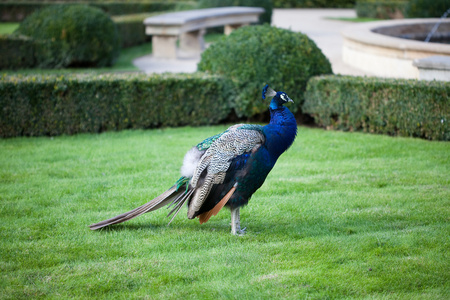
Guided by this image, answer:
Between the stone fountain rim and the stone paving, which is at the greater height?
the stone fountain rim

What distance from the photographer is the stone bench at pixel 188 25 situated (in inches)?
622

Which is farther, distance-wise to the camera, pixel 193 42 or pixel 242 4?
pixel 242 4

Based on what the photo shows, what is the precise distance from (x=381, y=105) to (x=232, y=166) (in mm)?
4433

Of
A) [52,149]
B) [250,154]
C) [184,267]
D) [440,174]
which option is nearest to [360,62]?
[440,174]

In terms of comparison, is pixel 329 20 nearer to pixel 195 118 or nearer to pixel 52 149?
pixel 195 118

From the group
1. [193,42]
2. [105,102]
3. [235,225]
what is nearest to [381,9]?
[193,42]

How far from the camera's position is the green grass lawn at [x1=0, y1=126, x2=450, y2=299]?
3.91 m

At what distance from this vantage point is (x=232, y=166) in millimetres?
4566

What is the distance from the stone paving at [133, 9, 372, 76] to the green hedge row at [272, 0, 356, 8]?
1.25m

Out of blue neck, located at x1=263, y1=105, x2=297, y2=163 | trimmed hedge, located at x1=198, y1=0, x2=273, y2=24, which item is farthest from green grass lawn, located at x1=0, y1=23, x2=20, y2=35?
blue neck, located at x1=263, y1=105, x2=297, y2=163

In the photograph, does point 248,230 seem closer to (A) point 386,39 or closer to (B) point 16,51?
(A) point 386,39

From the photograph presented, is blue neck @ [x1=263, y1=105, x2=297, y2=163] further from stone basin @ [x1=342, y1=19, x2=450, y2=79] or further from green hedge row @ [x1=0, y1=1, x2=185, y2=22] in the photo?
green hedge row @ [x1=0, y1=1, x2=185, y2=22]

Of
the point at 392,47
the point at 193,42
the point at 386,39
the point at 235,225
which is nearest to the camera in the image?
the point at 235,225

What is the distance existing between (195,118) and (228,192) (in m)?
4.81
